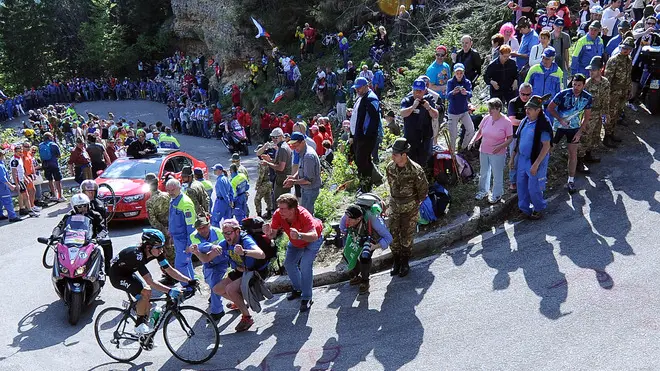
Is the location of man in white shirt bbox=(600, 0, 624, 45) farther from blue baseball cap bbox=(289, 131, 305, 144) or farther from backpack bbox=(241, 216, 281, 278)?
backpack bbox=(241, 216, 281, 278)

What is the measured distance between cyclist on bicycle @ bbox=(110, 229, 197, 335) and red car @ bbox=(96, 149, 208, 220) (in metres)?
5.41

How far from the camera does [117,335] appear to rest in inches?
279

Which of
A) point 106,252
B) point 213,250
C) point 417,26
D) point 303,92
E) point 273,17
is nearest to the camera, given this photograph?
point 213,250

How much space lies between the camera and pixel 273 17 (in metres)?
32.6

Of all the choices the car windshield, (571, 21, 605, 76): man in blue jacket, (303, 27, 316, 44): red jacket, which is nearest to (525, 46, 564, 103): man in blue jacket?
(571, 21, 605, 76): man in blue jacket

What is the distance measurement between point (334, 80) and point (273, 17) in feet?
26.4

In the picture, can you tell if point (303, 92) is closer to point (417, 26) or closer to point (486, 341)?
point (417, 26)

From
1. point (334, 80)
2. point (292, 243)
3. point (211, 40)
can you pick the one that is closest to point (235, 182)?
point (292, 243)

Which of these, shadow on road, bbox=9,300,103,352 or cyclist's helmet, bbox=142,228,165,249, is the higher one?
cyclist's helmet, bbox=142,228,165,249

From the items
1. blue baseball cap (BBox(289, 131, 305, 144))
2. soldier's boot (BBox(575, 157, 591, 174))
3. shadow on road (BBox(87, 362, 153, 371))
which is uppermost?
blue baseball cap (BBox(289, 131, 305, 144))

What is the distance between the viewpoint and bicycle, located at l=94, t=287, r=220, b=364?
270 inches

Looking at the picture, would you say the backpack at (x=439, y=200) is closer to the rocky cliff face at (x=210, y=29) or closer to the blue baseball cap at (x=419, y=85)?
the blue baseball cap at (x=419, y=85)

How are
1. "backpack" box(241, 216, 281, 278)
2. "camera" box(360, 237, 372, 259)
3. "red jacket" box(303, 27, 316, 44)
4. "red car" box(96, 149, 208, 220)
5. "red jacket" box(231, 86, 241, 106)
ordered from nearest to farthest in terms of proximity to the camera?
1. "backpack" box(241, 216, 281, 278)
2. "camera" box(360, 237, 372, 259)
3. "red car" box(96, 149, 208, 220)
4. "red jacket" box(303, 27, 316, 44)
5. "red jacket" box(231, 86, 241, 106)

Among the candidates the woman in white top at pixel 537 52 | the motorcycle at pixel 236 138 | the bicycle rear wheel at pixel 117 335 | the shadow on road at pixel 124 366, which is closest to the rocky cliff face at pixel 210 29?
the motorcycle at pixel 236 138
